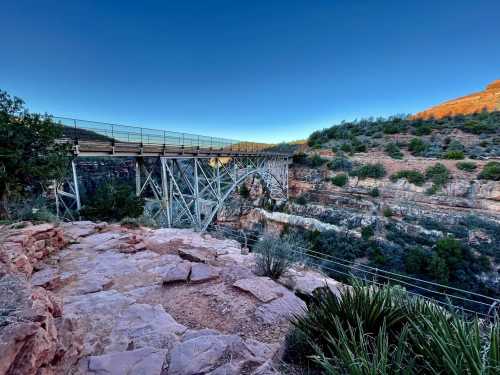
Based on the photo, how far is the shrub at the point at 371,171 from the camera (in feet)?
56.5

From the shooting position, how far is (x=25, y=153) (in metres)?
5.53

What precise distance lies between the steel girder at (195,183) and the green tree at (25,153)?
0.99 m

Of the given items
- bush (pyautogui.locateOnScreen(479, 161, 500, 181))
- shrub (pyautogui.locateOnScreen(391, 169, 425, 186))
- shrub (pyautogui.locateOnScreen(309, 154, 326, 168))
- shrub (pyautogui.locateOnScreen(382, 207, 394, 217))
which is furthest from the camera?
shrub (pyautogui.locateOnScreen(309, 154, 326, 168))

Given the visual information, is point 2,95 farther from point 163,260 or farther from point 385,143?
point 385,143

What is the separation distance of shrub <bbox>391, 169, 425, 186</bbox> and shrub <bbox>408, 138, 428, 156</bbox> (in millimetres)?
4911

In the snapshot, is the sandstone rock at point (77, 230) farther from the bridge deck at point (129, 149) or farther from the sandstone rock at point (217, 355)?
the sandstone rock at point (217, 355)

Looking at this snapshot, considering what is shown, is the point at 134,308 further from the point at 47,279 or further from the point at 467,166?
the point at 467,166

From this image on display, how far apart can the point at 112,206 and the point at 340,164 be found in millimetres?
17035

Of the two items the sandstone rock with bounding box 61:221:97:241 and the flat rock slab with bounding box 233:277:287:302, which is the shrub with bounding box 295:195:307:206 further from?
the flat rock slab with bounding box 233:277:287:302

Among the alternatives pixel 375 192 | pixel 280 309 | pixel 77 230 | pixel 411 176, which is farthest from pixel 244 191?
pixel 280 309

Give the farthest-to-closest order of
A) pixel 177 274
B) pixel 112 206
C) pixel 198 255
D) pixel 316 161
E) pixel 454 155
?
1. pixel 316 161
2. pixel 454 155
3. pixel 112 206
4. pixel 198 255
5. pixel 177 274

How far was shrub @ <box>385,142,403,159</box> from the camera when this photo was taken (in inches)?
772

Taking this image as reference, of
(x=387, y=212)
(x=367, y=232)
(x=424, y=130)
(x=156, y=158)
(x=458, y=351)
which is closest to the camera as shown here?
(x=458, y=351)

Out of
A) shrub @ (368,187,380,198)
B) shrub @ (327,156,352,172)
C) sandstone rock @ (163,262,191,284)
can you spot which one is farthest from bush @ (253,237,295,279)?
shrub @ (327,156,352,172)
